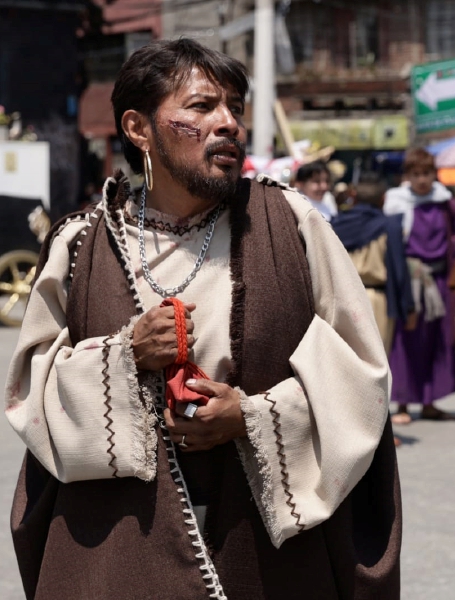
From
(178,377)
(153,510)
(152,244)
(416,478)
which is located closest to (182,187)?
(152,244)

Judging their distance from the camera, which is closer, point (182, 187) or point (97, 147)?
point (182, 187)

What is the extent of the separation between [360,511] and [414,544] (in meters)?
2.41

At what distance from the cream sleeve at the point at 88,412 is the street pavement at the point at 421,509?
198 cm

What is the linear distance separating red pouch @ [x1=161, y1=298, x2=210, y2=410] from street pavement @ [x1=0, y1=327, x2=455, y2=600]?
214cm

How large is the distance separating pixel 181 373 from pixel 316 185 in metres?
4.69

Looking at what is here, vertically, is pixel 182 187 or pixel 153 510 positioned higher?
pixel 182 187

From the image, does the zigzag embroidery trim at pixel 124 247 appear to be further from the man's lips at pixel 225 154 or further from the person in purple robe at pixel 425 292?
the person in purple robe at pixel 425 292

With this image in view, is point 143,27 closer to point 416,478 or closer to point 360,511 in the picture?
point 416,478

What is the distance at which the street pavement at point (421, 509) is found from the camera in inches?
170

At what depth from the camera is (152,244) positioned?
8.11 feet

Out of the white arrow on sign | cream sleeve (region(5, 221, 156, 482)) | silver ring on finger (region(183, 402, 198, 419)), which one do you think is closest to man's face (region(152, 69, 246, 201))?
cream sleeve (region(5, 221, 156, 482))

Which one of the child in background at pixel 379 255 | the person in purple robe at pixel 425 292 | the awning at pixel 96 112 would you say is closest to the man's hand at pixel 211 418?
the child in background at pixel 379 255

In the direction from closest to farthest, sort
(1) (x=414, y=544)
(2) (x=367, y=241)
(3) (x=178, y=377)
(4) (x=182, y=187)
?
(3) (x=178, y=377), (4) (x=182, y=187), (1) (x=414, y=544), (2) (x=367, y=241)

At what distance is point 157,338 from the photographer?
227 cm
